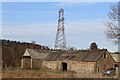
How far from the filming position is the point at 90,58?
5225cm

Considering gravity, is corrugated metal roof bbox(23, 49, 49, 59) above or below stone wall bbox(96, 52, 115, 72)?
above

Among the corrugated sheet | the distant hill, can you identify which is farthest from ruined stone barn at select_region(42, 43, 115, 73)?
the distant hill

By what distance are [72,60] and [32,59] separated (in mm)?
11016

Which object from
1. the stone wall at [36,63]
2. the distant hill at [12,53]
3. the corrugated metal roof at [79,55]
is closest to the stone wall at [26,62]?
the stone wall at [36,63]

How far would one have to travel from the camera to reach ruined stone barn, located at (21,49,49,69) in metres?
62.8

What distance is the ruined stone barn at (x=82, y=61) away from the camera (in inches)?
2019

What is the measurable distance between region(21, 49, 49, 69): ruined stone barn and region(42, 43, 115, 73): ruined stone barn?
1.70m

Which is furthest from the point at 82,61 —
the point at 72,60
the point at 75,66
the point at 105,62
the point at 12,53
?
the point at 12,53

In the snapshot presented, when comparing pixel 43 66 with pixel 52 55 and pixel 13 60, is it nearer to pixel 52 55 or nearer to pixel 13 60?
pixel 52 55

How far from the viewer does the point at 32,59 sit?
62.8 m

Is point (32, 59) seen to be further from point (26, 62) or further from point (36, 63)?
point (26, 62)

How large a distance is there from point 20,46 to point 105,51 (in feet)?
95.0

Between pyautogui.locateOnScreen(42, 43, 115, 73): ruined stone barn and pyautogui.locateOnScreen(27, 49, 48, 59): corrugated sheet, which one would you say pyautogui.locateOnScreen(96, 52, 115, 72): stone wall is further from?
pyautogui.locateOnScreen(27, 49, 48, 59): corrugated sheet

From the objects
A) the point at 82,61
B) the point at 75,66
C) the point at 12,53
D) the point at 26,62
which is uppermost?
the point at 12,53
